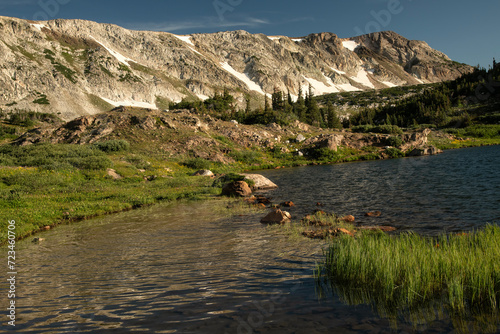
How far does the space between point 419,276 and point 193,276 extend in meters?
5.62

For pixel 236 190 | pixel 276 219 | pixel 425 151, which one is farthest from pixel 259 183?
pixel 425 151

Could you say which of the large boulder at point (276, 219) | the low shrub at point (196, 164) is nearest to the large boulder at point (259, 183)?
the large boulder at point (276, 219)

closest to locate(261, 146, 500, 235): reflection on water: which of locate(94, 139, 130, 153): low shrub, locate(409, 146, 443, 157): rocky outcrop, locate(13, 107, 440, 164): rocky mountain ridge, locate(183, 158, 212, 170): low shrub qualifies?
locate(183, 158, 212, 170): low shrub

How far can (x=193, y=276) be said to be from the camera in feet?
26.9

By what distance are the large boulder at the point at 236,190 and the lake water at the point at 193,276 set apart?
875cm

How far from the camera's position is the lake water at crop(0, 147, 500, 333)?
18.5ft

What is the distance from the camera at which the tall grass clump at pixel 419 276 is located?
5.61 m

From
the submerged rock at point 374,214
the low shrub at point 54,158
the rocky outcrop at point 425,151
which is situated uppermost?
the low shrub at point 54,158

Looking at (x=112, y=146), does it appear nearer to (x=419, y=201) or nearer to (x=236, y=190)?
(x=236, y=190)

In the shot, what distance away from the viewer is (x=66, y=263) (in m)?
10.2

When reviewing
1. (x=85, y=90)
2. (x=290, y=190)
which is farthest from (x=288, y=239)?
(x=85, y=90)

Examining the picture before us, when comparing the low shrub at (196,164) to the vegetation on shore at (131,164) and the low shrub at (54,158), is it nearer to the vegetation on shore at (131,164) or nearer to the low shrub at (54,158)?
the vegetation on shore at (131,164)

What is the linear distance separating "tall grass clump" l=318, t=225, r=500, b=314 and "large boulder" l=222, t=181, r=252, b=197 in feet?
62.9

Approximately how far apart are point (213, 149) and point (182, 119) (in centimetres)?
1448
